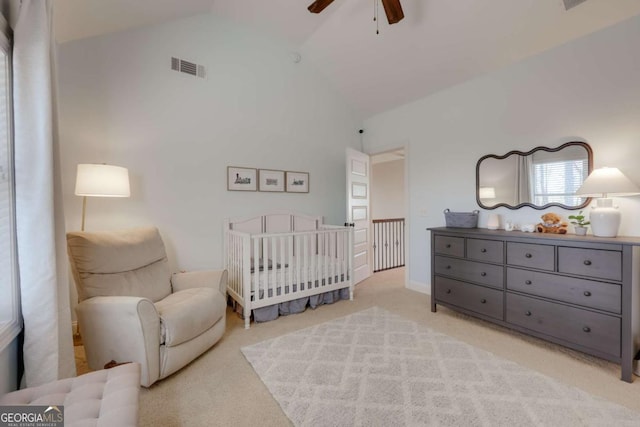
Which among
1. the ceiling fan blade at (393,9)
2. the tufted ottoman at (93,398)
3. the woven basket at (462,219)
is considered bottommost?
the tufted ottoman at (93,398)

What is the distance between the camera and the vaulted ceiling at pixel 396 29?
7.31ft

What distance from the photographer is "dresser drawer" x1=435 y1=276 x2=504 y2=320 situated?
244 centimetres

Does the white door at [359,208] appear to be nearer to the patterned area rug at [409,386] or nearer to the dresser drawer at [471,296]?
the dresser drawer at [471,296]

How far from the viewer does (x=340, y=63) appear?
3.69 m

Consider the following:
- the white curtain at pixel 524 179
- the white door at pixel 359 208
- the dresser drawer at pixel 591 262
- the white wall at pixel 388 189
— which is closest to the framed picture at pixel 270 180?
the white door at pixel 359 208

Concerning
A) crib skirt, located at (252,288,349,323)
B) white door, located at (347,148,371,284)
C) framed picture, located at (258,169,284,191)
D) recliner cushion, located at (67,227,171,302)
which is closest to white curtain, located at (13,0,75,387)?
recliner cushion, located at (67,227,171,302)

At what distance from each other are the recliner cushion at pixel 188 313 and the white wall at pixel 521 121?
2.67 m

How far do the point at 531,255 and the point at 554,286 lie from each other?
27 cm

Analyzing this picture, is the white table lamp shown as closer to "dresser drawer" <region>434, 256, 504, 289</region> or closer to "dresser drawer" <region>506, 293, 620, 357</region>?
"dresser drawer" <region>506, 293, 620, 357</region>

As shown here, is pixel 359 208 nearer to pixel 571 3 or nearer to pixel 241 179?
pixel 241 179

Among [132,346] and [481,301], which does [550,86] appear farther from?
[132,346]

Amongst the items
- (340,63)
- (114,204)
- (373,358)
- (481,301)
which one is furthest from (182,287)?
(340,63)

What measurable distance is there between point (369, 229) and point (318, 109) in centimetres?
199

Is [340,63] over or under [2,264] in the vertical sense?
over
